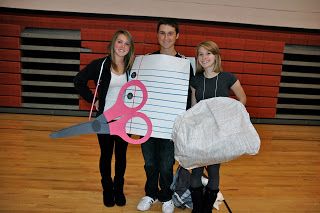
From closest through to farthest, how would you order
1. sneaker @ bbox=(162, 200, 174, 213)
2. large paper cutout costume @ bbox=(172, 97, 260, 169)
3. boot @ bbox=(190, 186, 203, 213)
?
1. large paper cutout costume @ bbox=(172, 97, 260, 169)
2. boot @ bbox=(190, 186, 203, 213)
3. sneaker @ bbox=(162, 200, 174, 213)

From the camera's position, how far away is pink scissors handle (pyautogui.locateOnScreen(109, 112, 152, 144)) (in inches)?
92.4

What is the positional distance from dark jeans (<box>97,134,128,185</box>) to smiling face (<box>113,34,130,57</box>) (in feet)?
2.00

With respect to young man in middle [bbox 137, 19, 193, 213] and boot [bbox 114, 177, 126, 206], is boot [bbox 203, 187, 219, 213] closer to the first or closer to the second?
young man in middle [bbox 137, 19, 193, 213]

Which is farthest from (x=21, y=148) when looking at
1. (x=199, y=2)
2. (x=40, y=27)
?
(x=199, y=2)

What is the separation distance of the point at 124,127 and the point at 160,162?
45 cm

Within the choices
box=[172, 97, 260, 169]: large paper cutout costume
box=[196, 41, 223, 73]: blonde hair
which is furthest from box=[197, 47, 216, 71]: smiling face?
box=[172, 97, 260, 169]: large paper cutout costume

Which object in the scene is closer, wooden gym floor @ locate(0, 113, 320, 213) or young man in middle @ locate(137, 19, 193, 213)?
young man in middle @ locate(137, 19, 193, 213)

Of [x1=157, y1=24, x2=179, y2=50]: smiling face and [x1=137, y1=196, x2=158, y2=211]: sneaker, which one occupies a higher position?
[x1=157, y1=24, x2=179, y2=50]: smiling face

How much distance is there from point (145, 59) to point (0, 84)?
3779mm

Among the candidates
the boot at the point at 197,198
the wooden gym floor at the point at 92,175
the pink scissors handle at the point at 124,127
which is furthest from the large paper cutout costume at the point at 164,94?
the wooden gym floor at the point at 92,175

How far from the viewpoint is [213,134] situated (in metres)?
2.23

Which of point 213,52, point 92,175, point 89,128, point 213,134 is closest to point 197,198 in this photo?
point 213,134

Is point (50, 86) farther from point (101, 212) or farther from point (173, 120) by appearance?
point (173, 120)

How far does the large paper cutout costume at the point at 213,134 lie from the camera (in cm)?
220
